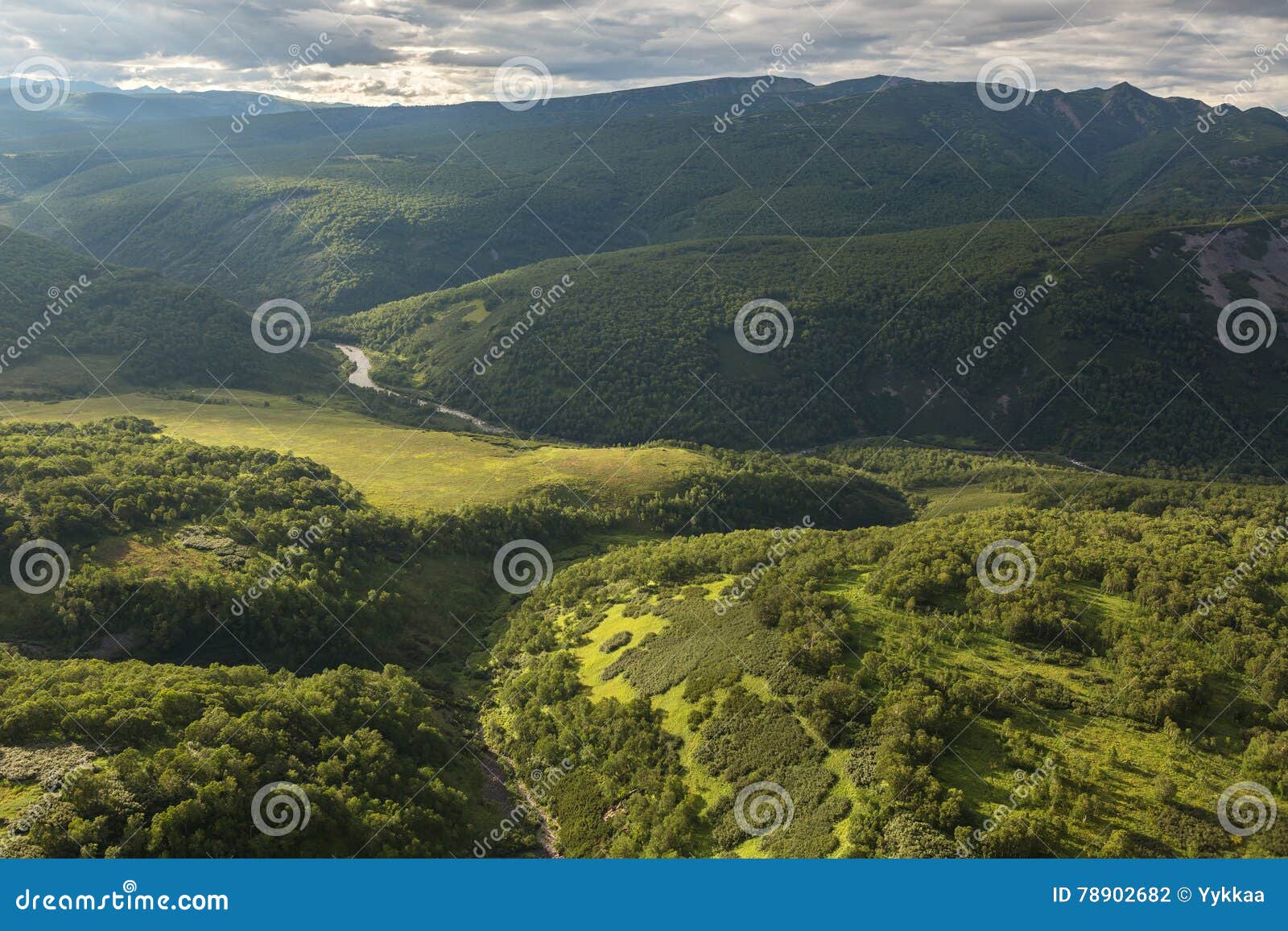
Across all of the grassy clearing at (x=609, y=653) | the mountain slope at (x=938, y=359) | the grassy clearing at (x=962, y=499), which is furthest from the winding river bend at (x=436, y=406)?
the grassy clearing at (x=609, y=653)

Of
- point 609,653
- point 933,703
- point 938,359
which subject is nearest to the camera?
point 933,703

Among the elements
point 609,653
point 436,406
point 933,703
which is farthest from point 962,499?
point 436,406

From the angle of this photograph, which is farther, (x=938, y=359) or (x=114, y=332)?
(x=938, y=359)

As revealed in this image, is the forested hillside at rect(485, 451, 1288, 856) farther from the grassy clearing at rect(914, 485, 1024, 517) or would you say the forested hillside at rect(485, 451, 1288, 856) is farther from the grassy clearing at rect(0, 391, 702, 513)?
the grassy clearing at rect(914, 485, 1024, 517)

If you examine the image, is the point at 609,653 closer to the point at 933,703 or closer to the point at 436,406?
the point at 933,703

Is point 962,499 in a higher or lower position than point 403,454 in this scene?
higher

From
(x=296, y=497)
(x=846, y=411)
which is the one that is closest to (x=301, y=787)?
(x=296, y=497)

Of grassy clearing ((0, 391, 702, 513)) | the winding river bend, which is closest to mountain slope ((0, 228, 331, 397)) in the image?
the winding river bend

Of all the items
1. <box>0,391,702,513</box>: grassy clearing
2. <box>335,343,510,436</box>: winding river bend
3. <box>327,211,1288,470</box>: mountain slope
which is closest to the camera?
<box>0,391,702,513</box>: grassy clearing
